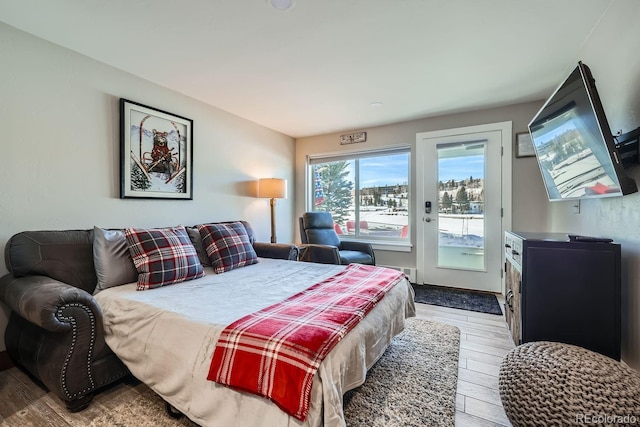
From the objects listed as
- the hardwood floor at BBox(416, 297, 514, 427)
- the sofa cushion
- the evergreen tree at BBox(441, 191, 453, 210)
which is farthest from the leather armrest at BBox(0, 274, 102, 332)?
the evergreen tree at BBox(441, 191, 453, 210)

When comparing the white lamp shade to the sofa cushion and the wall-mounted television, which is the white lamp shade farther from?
the wall-mounted television

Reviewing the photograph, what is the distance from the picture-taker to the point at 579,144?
1646 mm

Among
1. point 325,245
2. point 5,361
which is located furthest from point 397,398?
point 5,361

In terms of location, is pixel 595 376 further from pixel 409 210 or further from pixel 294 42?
pixel 409 210

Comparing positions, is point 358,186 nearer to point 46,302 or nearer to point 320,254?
point 320,254

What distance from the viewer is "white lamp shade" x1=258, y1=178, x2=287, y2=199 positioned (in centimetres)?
366

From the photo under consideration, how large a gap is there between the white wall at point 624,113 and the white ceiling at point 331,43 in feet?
0.60

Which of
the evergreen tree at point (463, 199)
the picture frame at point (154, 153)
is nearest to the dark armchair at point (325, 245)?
the evergreen tree at point (463, 199)

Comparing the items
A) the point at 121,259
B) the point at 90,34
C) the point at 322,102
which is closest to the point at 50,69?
the point at 90,34

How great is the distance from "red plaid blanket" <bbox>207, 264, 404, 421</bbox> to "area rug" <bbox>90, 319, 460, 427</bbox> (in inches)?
20.1

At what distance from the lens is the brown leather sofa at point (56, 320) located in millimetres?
1414

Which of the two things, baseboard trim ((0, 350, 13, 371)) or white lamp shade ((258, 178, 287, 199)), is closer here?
baseboard trim ((0, 350, 13, 371))

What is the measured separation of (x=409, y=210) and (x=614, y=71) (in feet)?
7.95

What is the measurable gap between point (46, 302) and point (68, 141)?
1.36 m
